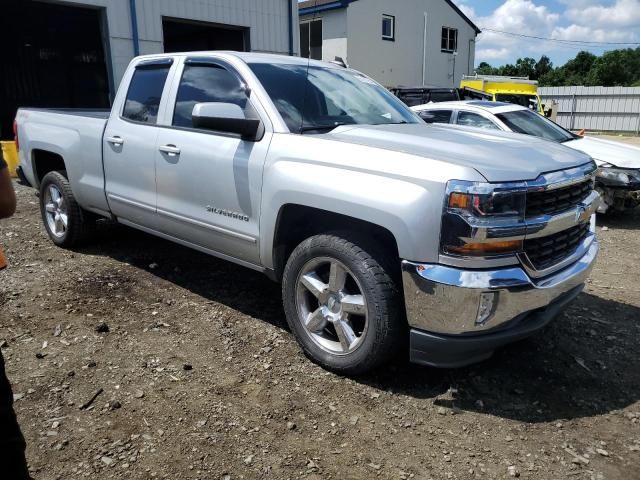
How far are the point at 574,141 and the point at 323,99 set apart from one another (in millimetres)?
5398

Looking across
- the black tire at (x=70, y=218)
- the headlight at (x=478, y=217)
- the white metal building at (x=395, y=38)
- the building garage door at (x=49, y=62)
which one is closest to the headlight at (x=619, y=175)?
the headlight at (x=478, y=217)

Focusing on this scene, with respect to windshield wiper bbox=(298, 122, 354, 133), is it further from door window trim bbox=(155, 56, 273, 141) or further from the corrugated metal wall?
the corrugated metal wall

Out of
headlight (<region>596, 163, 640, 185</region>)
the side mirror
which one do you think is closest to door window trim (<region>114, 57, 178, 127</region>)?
the side mirror

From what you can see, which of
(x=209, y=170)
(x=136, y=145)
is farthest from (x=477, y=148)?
(x=136, y=145)

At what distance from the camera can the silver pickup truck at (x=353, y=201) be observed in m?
2.72

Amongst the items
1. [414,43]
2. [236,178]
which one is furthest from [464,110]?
[414,43]

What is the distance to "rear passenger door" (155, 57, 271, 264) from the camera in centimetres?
359

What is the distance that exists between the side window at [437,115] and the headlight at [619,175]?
2283 millimetres

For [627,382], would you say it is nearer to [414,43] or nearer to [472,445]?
[472,445]

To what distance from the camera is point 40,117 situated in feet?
→ 18.7

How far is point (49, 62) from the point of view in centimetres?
1720

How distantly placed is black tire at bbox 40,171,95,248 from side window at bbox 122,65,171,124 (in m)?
1.23

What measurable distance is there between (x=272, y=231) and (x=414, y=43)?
25848 mm

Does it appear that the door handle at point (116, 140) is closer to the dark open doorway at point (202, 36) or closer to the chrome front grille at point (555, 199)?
the chrome front grille at point (555, 199)
